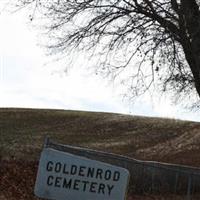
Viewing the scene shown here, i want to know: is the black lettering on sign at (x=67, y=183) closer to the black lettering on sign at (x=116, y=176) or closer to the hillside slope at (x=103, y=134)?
the black lettering on sign at (x=116, y=176)

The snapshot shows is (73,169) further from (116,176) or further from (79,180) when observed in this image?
(116,176)

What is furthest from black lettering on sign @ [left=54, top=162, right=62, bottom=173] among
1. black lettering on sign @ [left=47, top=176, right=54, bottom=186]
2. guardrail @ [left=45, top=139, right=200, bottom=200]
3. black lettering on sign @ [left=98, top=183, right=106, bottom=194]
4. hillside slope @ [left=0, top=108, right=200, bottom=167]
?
hillside slope @ [left=0, top=108, right=200, bottom=167]

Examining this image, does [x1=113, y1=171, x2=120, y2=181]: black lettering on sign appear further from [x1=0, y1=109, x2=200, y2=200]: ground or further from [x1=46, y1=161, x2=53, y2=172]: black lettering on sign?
[x1=0, y1=109, x2=200, y2=200]: ground

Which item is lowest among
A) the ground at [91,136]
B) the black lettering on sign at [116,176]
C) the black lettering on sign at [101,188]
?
the ground at [91,136]

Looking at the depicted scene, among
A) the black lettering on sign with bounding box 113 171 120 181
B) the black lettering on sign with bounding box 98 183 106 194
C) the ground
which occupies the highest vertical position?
the black lettering on sign with bounding box 113 171 120 181

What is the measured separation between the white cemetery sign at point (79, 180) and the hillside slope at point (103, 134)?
55.1 feet

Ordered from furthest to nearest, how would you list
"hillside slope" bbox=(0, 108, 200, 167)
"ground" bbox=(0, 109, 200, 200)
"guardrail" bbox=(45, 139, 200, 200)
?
"hillside slope" bbox=(0, 108, 200, 167) < "ground" bbox=(0, 109, 200, 200) < "guardrail" bbox=(45, 139, 200, 200)

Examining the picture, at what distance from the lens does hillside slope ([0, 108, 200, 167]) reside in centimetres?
2814

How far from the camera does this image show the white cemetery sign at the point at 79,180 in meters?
7.09

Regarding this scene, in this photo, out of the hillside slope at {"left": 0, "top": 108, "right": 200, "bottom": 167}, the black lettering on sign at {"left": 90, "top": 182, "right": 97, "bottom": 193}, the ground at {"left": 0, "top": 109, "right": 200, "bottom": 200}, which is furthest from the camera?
the hillside slope at {"left": 0, "top": 108, "right": 200, "bottom": 167}

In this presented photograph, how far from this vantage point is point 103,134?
34844 millimetres

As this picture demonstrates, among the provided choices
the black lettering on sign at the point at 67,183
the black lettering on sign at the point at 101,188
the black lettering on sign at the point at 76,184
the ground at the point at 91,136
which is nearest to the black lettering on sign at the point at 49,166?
the black lettering on sign at the point at 67,183

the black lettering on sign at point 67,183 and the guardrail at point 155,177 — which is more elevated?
the black lettering on sign at point 67,183

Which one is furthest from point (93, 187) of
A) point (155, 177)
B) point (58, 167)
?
point (155, 177)
